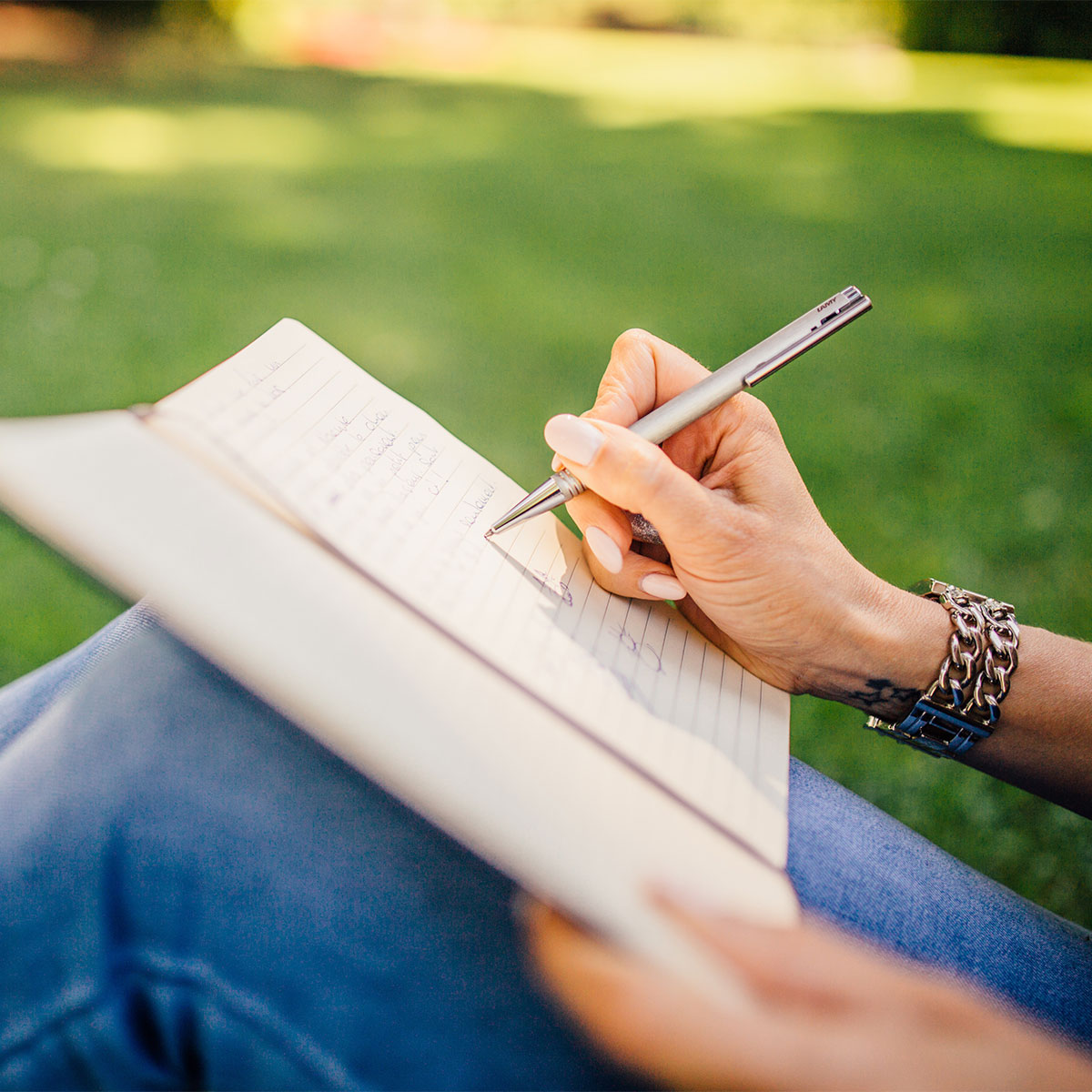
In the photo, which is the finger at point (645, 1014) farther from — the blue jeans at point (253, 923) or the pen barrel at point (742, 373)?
the pen barrel at point (742, 373)

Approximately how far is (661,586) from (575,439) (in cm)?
17

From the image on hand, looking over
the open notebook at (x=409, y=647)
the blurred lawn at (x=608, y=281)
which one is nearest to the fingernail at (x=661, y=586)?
the open notebook at (x=409, y=647)

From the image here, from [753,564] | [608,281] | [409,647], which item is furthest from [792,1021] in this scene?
[608,281]

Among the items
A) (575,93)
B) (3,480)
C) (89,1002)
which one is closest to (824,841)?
(89,1002)

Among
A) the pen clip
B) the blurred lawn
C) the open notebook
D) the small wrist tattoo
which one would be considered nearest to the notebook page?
the open notebook

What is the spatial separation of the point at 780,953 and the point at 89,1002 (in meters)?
0.42

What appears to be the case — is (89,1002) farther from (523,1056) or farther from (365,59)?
(365,59)

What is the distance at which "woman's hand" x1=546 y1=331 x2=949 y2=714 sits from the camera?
0.81 meters

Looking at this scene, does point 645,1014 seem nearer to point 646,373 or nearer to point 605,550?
point 605,550

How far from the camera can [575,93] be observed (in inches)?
270

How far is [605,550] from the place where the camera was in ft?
2.82

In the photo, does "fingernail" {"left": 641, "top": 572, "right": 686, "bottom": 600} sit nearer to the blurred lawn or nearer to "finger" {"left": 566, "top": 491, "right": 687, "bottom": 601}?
"finger" {"left": 566, "top": 491, "right": 687, "bottom": 601}

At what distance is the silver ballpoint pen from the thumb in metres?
0.05

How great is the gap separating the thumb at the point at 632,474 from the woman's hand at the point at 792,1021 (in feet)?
1.29
